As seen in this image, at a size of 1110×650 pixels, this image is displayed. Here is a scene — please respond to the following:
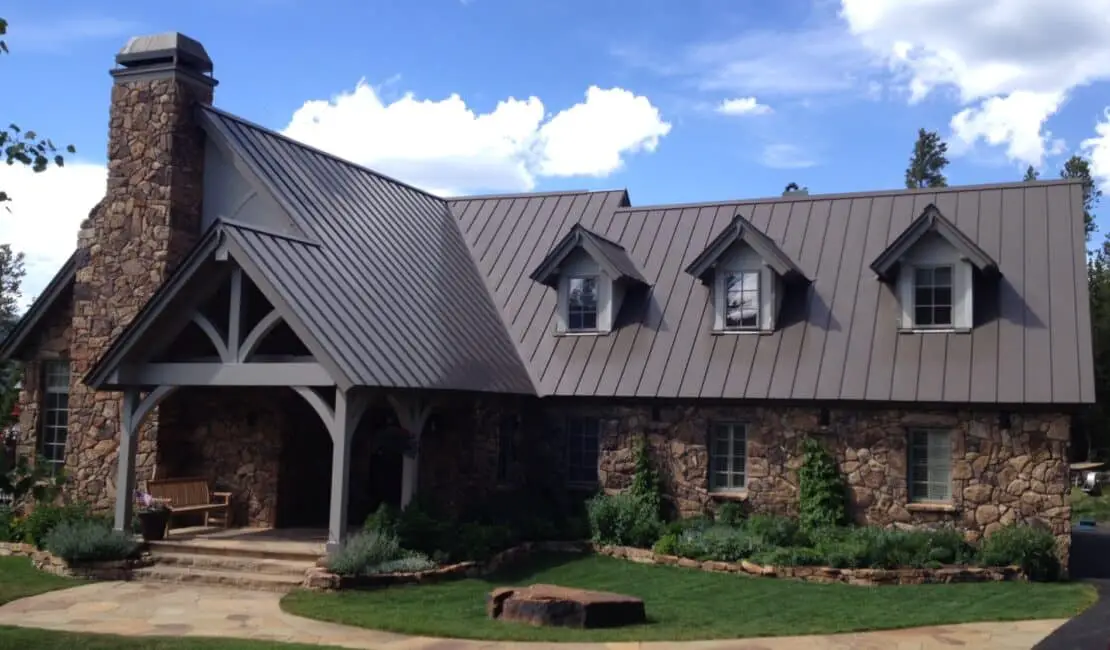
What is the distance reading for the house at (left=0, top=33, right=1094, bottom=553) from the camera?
15.6m

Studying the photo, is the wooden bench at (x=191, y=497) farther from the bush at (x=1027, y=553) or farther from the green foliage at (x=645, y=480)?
the bush at (x=1027, y=553)

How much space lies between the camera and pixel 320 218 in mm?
18016

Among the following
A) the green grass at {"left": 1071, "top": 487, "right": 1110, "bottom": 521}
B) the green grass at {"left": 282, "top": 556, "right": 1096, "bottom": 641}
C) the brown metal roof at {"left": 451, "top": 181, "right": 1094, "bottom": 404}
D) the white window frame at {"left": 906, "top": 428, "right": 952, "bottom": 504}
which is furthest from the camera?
the green grass at {"left": 1071, "top": 487, "right": 1110, "bottom": 521}

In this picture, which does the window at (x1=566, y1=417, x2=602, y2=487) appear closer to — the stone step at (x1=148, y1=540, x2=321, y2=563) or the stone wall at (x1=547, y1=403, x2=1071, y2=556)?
the stone wall at (x1=547, y1=403, x2=1071, y2=556)

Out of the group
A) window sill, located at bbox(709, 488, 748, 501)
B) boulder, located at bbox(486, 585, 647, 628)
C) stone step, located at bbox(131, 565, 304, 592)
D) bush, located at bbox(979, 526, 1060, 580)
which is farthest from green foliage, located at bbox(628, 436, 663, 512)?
stone step, located at bbox(131, 565, 304, 592)

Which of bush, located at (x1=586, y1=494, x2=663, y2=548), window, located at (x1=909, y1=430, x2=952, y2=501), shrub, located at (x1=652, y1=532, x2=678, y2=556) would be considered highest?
window, located at (x1=909, y1=430, x2=952, y2=501)

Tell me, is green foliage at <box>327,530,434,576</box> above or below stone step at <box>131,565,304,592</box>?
above

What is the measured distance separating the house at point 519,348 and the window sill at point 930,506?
76mm

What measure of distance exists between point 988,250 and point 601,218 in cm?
812

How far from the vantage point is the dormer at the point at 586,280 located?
19.9 metres

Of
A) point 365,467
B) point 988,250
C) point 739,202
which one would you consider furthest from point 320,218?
point 988,250

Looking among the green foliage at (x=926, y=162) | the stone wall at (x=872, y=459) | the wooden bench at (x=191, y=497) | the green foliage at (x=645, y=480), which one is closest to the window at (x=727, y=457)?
the stone wall at (x=872, y=459)

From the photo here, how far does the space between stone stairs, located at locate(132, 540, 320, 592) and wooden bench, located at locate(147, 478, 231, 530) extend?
1388 mm

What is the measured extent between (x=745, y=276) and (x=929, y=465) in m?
4.74
